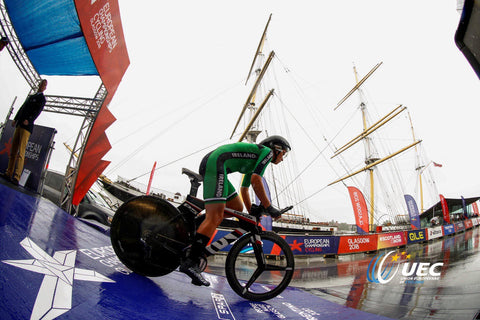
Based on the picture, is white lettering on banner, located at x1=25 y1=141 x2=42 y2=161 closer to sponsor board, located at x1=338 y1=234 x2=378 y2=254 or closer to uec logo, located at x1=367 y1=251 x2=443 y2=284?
uec logo, located at x1=367 y1=251 x2=443 y2=284

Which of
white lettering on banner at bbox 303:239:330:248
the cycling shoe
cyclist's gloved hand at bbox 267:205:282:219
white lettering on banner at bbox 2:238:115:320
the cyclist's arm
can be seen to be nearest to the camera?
white lettering on banner at bbox 2:238:115:320

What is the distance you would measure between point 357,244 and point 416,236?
11.0m

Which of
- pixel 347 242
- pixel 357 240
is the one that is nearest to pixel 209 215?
pixel 347 242

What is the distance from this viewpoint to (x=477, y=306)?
2008 mm

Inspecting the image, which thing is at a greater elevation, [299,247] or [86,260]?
[86,260]

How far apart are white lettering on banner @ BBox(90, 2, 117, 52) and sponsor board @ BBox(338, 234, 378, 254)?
1519 cm

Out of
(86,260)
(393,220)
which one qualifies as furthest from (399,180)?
(86,260)

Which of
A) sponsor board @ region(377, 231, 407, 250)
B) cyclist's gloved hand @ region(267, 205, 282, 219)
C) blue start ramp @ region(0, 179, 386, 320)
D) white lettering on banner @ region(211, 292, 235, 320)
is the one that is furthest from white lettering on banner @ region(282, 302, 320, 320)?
sponsor board @ region(377, 231, 407, 250)

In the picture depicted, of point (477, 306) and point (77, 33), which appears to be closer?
point (477, 306)

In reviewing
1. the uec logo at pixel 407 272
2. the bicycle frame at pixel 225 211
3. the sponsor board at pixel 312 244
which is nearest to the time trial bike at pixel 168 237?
the bicycle frame at pixel 225 211

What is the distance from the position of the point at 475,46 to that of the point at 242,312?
9.80ft

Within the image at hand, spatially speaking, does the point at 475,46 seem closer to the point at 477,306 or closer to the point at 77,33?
the point at 477,306

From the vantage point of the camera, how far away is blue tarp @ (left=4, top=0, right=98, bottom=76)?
5.49 m

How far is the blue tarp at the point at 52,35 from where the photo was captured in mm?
5495
